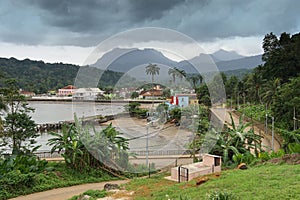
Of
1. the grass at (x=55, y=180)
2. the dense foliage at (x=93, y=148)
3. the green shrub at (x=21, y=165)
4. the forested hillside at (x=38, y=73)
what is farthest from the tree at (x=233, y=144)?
the forested hillside at (x=38, y=73)

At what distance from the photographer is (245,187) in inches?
199

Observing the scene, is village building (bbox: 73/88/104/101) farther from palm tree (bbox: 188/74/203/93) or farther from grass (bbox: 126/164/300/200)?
grass (bbox: 126/164/300/200)

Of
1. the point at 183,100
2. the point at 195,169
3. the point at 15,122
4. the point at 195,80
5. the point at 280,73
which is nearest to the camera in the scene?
the point at 183,100

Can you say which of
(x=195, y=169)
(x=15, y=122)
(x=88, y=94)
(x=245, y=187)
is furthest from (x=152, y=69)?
(x=15, y=122)

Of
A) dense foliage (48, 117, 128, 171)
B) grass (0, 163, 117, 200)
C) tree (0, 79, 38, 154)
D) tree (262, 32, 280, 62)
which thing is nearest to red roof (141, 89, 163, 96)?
dense foliage (48, 117, 128, 171)

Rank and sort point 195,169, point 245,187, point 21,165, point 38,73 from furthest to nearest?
point 38,73, point 21,165, point 195,169, point 245,187

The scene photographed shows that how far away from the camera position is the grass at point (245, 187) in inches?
178

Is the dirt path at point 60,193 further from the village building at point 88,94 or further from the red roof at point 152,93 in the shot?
the red roof at point 152,93

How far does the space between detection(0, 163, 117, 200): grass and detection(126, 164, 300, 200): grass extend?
252 centimetres

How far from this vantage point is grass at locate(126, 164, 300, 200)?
178 inches

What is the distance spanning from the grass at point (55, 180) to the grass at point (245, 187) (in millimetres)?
2519

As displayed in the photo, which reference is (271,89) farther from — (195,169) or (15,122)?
(15,122)

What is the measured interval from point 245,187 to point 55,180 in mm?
5740

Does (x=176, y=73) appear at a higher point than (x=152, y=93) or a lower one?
higher
